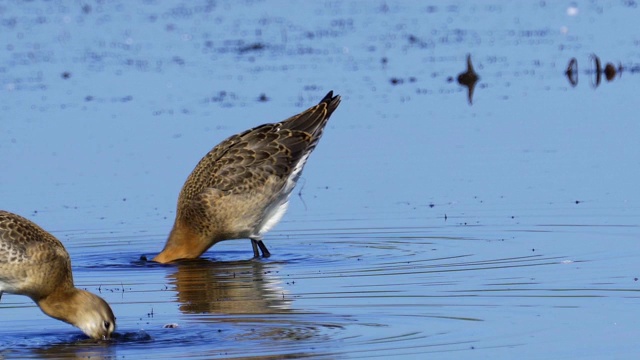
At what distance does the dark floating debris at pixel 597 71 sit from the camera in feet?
64.8

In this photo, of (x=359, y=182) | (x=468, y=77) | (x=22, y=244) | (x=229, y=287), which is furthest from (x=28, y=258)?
(x=468, y=77)

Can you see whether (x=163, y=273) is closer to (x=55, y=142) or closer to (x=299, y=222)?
(x=299, y=222)

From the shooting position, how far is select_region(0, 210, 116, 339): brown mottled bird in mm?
9922

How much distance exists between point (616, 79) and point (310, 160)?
212 inches

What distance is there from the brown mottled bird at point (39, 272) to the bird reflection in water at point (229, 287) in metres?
0.80

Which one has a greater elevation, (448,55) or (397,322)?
(448,55)

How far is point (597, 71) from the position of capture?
19.9 meters

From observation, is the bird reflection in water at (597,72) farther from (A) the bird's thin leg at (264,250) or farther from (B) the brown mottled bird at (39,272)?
(B) the brown mottled bird at (39,272)

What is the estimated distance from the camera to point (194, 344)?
932 centimetres

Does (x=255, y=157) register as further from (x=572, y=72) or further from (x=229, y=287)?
(x=572, y=72)

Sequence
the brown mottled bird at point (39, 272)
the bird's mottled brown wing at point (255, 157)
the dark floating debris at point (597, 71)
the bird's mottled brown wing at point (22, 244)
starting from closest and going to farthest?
1. the brown mottled bird at point (39, 272)
2. the bird's mottled brown wing at point (22, 244)
3. the bird's mottled brown wing at point (255, 157)
4. the dark floating debris at point (597, 71)

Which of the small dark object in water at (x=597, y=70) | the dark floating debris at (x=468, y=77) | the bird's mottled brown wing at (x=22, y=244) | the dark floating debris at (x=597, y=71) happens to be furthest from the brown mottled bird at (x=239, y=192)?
the dark floating debris at (x=597, y=71)

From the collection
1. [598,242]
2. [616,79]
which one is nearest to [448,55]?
[616,79]

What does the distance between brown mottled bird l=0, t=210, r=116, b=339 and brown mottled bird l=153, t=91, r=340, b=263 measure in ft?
7.65
